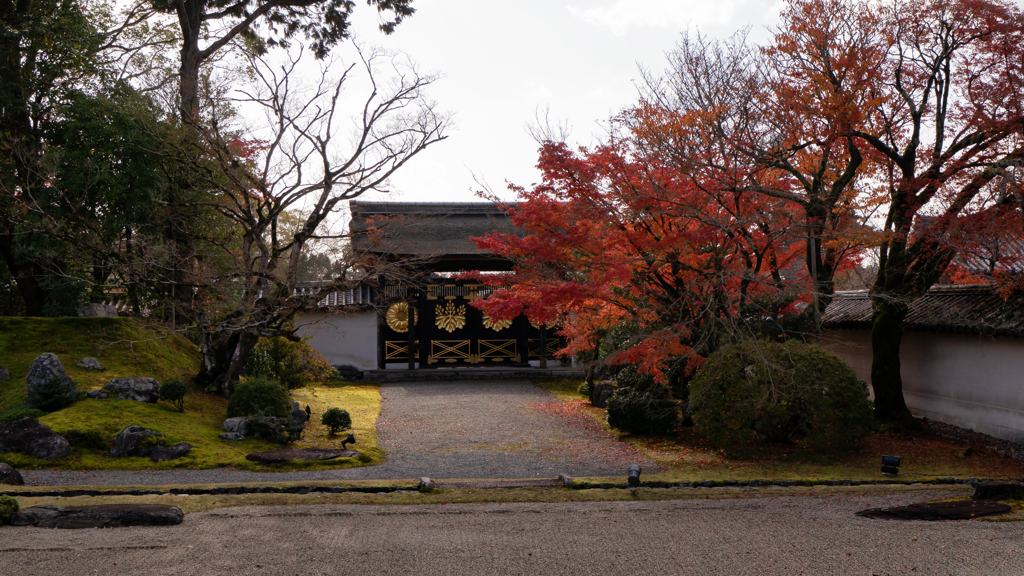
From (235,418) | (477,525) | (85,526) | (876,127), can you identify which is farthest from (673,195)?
(85,526)

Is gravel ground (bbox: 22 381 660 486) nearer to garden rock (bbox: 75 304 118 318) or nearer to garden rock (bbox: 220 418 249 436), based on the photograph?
garden rock (bbox: 220 418 249 436)

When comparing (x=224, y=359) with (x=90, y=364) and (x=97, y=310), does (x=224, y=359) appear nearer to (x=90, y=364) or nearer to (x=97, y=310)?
(x=90, y=364)

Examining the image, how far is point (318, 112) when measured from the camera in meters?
11.2

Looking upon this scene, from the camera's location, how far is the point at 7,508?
5.45 meters

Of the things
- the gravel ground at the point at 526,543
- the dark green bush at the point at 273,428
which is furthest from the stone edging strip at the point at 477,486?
the dark green bush at the point at 273,428

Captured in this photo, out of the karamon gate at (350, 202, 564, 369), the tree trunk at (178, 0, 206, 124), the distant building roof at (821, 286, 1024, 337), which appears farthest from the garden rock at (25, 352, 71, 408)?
the distant building roof at (821, 286, 1024, 337)

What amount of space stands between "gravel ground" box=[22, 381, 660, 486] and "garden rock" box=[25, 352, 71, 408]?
1792mm

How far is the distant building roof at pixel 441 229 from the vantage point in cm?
1658

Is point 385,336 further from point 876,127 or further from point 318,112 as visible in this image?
point 876,127

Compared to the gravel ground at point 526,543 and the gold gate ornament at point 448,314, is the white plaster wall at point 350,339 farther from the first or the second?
the gravel ground at point 526,543

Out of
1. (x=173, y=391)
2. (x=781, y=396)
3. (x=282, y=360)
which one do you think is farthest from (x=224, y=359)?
(x=781, y=396)

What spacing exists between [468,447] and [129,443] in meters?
4.43

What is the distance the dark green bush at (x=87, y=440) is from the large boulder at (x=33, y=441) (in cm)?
10

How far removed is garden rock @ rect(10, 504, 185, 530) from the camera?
5.47 meters
